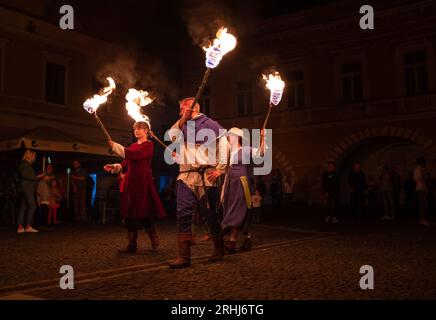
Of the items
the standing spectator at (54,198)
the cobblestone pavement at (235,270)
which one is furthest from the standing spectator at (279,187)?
the cobblestone pavement at (235,270)

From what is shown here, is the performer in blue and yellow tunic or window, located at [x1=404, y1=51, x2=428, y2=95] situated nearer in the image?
the performer in blue and yellow tunic

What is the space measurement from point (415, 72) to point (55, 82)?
17.1 metres

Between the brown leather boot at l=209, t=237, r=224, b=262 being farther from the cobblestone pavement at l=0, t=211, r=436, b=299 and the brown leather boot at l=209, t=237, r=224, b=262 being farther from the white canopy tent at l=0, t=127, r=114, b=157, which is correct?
the white canopy tent at l=0, t=127, r=114, b=157

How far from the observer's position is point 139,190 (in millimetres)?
6961

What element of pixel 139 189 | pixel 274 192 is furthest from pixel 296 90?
pixel 139 189

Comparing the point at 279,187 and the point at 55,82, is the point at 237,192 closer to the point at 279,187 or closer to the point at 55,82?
the point at 279,187

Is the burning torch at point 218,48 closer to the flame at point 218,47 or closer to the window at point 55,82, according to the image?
the flame at point 218,47

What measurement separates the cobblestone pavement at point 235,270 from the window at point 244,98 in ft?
60.9

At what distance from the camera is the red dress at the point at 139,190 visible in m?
6.89

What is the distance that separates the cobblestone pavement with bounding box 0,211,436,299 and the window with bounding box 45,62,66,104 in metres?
13.7

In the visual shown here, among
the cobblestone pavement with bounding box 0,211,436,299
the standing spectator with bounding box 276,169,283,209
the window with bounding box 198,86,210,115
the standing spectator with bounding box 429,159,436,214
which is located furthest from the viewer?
the window with bounding box 198,86,210,115

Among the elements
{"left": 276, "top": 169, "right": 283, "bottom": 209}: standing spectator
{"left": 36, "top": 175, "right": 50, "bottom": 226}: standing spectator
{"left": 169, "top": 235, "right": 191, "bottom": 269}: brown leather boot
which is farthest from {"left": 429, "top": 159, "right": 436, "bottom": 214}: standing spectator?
{"left": 169, "top": 235, "right": 191, "bottom": 269}: brown leather boot

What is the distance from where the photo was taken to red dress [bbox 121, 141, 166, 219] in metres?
6.89
